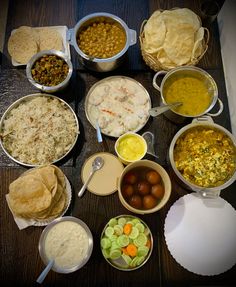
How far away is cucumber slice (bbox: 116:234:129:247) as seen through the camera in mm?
1869

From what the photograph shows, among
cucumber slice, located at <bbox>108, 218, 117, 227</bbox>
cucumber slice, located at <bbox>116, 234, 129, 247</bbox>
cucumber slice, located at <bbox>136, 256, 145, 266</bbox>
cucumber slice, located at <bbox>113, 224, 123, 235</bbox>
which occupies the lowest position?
cucumber slice, located at <bbox>136, 256, 145, 266</bbox>

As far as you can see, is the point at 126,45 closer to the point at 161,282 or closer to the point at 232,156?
the point at 232,156

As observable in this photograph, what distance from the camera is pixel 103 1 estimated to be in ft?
8.32

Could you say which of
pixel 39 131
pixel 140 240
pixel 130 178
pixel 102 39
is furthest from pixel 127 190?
pixel 102 39

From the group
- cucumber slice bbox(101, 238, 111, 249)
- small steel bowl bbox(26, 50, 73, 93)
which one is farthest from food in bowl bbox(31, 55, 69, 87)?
cucumber slice bbox(101, 238, 111, 249)

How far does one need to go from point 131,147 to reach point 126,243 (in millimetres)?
549

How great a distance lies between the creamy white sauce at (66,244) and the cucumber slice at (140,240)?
0.88 ft

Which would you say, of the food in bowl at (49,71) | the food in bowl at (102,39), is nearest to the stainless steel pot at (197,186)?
the food in bowl at (102,39)

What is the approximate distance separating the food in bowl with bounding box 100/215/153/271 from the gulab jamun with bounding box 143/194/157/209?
5.0 inches

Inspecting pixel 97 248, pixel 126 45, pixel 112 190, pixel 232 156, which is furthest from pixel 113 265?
pixel 126 45

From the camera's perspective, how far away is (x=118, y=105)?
2240 mm

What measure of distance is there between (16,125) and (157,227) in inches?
41.3

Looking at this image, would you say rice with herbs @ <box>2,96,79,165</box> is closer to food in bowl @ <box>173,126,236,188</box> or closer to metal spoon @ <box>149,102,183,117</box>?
metal spoon @ <box>149,102,183,117</box>

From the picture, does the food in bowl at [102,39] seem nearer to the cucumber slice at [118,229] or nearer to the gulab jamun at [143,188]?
the gulab jamun at [143,188]
